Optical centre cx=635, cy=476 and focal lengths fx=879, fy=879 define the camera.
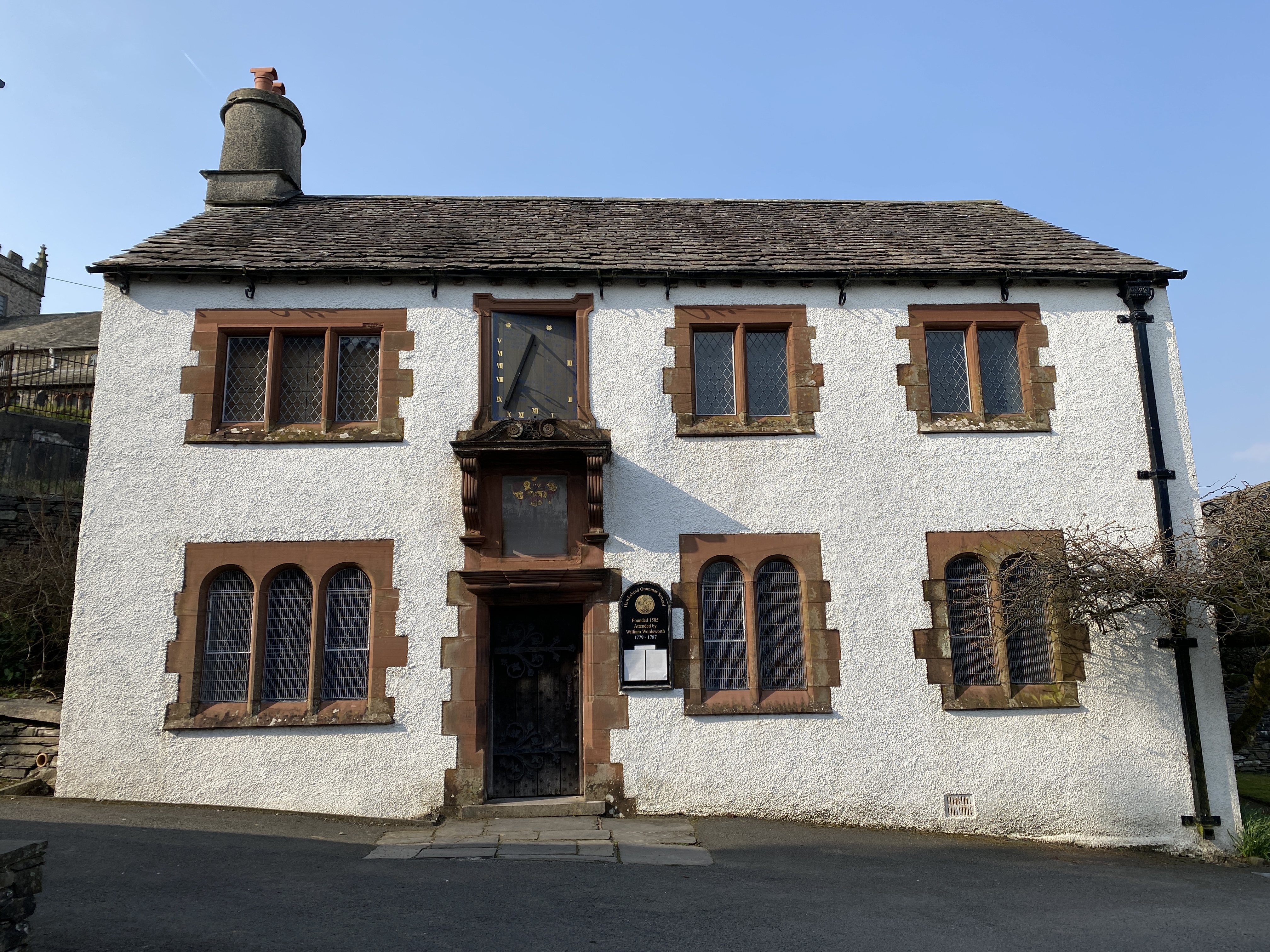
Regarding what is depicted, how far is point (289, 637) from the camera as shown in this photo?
934 centimetres

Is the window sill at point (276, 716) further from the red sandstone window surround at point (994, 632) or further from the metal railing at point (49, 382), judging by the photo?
the metal railing at point (49, 382)

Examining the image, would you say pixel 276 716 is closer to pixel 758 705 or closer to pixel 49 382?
pixel 758 705

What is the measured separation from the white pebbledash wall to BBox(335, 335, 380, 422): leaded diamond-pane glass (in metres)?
0.46

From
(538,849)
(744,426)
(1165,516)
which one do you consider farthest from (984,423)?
(538,849)

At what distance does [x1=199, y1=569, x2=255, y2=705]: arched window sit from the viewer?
918 cm

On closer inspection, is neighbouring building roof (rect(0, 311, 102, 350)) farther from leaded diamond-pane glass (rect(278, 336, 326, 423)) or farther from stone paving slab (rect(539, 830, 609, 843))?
stone paving slab (rect(539, 830, 609, 843))

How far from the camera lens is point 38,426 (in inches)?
570

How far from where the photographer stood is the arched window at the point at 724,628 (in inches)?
371

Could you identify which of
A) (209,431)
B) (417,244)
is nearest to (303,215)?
(417,244)

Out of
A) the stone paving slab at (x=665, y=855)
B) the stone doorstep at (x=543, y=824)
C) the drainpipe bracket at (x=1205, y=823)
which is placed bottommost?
the drainpipe bracket at (x=1205, y=823)

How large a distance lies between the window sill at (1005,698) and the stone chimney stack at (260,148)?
424 inches

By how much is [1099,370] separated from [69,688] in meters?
11.8

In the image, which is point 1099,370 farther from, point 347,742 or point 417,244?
point 347,742

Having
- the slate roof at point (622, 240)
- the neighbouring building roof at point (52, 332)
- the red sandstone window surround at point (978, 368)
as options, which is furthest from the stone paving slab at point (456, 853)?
Result: the neighbouring building roof at point (52, 332)
